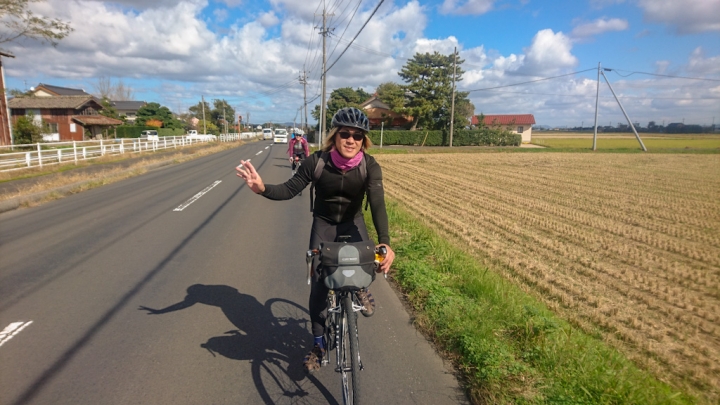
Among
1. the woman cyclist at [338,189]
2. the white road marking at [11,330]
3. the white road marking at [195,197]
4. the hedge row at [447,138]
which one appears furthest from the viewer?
the hedge row at [447,138]

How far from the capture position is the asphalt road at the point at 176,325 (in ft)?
10.3

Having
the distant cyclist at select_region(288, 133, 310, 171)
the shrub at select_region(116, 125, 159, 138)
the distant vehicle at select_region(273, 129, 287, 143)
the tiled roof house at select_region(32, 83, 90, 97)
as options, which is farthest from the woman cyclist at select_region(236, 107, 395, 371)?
the tiled roof house at select_region(32, 83, 90, 97)

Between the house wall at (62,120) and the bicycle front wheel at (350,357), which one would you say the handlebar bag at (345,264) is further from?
the house wall at (62,120)

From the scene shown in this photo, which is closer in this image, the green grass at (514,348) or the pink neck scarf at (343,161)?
the green grass at (514,348)

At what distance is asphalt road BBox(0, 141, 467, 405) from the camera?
3133 millimetres

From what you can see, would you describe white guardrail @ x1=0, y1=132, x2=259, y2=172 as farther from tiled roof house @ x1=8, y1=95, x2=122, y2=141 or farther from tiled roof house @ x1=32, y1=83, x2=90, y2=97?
tiled roof house @ x1=32, y1=83, x2=90, y2=97

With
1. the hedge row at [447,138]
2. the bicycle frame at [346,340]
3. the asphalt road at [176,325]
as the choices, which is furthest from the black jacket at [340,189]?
the hedge row at [447,138]

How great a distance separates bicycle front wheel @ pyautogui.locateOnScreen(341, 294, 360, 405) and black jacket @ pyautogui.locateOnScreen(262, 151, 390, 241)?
57 centimetres

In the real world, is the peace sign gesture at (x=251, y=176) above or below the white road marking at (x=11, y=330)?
above

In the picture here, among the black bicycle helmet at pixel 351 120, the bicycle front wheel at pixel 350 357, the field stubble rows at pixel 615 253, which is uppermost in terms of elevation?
the black bicycle helmet at pixel 351 120

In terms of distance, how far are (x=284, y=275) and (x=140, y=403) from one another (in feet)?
9.30

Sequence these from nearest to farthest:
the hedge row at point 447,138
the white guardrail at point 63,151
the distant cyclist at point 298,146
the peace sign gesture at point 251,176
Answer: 1. the peace sign gesture at point 251,176
2. the distant cyclist at point 298,146
3. the white guardrail at point 63,151
4. the hedge row at point 447,138

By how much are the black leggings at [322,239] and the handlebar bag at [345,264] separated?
1.68 ft

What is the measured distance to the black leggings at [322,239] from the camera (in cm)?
321
